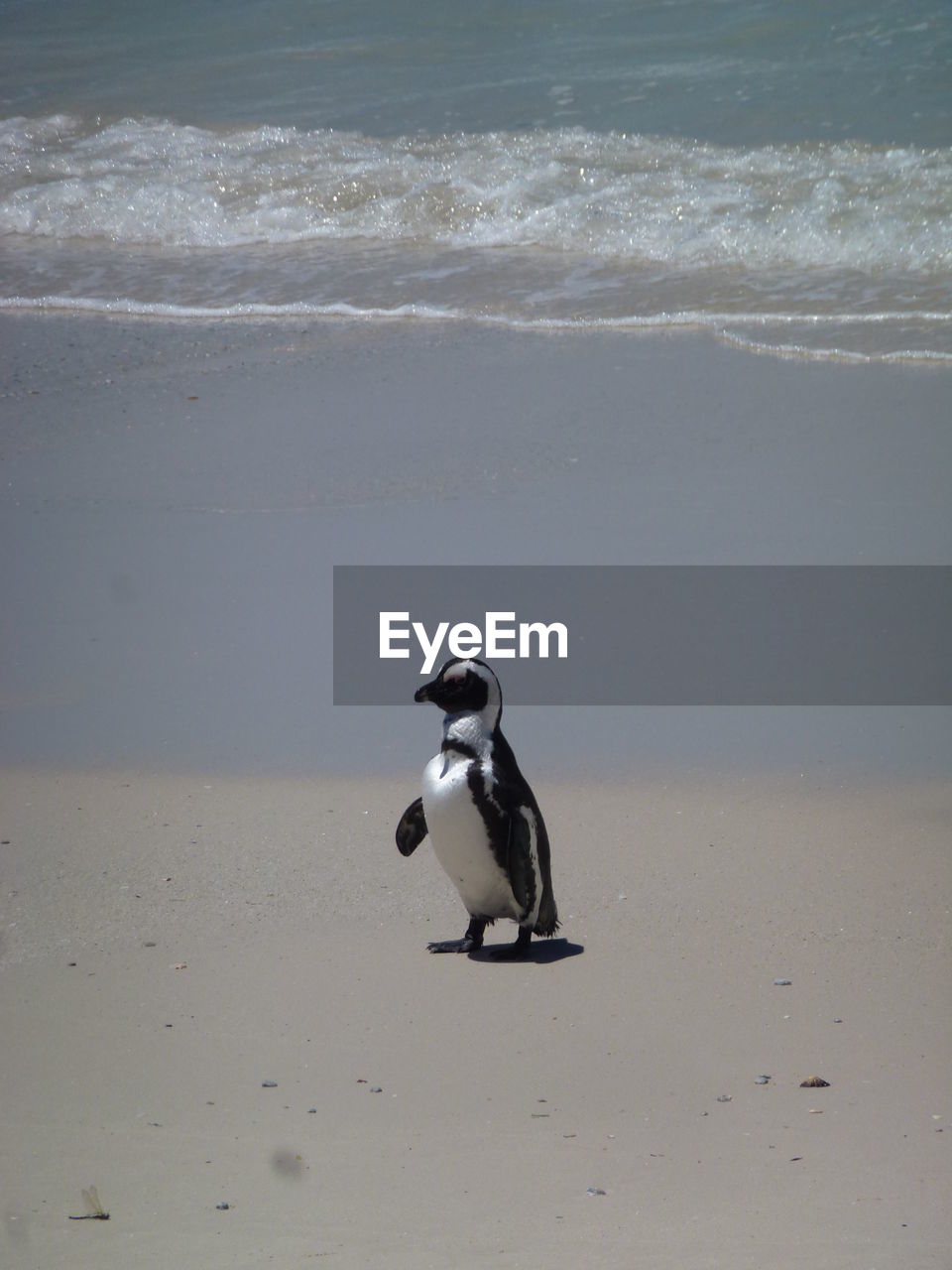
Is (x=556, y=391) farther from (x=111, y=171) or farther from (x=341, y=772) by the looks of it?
(x=111, y=171)

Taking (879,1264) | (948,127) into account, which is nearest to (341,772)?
(879,1264)

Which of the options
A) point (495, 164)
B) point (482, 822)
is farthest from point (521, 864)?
point (495, 164)

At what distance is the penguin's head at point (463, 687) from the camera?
11.3ft

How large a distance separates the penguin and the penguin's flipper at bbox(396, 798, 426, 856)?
0.10 meters

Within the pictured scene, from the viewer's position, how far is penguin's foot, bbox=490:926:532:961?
3381mm

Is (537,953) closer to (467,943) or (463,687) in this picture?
(467,943)

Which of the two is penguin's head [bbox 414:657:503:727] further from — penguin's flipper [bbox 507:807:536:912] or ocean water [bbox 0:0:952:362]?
ocean water [bbox 0:0:952:362]

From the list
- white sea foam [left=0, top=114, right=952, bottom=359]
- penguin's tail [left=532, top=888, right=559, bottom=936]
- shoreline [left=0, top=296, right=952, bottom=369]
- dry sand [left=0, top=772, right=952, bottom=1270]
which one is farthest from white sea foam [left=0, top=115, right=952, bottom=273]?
penguin's tail [left=532, top=888, right=559, bottom=936]

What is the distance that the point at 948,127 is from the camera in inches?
434

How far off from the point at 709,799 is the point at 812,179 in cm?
733

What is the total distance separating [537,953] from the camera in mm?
3400

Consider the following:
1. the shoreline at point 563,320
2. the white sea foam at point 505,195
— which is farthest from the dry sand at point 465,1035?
the white sea foam at point 505,195

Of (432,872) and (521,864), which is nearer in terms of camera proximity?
(521,864)

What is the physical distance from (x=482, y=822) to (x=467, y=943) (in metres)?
0.27
